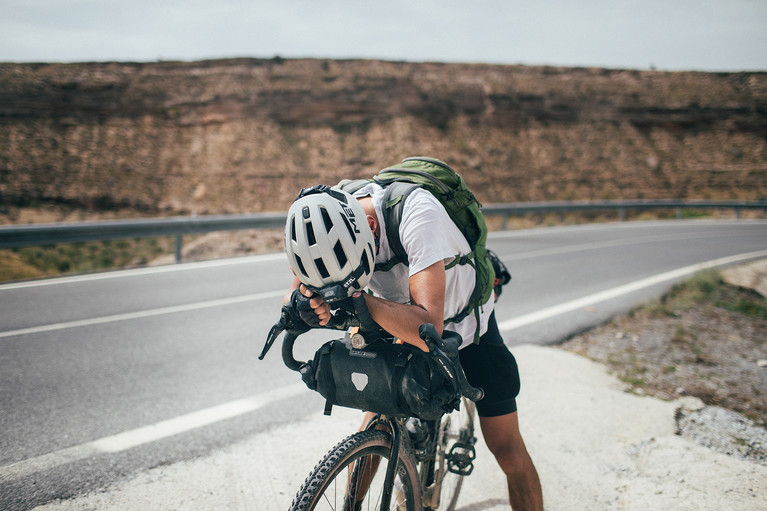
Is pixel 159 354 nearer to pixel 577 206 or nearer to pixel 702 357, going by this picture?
pixel 702 357

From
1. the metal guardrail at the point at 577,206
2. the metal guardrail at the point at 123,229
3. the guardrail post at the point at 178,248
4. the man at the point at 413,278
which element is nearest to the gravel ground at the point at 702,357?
the man at the point at 413,278

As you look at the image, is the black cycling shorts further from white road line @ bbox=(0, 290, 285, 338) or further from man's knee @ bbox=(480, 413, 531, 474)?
Result: white road line @ bbox=(0, 290, 285, 338)

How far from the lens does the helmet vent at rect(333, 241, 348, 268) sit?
5.48 ft

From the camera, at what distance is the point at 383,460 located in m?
2.08

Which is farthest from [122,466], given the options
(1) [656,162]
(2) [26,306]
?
(1) [656,162]

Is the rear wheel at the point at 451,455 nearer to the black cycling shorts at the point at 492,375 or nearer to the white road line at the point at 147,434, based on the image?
the black cycling shorts at the point at 492,375

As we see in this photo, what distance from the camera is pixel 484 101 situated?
35.3m

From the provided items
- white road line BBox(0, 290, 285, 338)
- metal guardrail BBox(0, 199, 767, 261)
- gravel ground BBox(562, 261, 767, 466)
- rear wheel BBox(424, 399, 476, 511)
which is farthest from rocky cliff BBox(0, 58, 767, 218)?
rear wheel BBox(424, 399, 476, 511)

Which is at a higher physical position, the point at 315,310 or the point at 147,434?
the point at 315,310

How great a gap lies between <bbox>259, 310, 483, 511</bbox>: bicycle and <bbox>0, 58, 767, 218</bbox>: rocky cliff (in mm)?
25648

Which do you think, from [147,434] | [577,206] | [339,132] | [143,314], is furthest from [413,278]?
[339,132]

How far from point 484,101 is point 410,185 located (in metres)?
35.7

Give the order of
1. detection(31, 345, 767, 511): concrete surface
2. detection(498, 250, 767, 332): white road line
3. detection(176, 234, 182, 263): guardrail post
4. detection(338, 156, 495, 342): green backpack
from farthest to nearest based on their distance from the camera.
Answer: detection(176, 234, 182, 263): guardrail post
detection(498, 250, 767, 332): white road line
detection(31, 345, 767, 511): concrete surface
detection(338, 156, 495, 342): green backpack

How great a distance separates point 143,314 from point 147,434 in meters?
3.28
